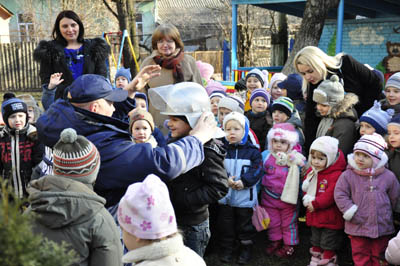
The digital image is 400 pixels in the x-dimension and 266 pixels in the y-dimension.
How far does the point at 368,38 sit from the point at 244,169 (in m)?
8.71

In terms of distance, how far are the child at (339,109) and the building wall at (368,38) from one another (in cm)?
764

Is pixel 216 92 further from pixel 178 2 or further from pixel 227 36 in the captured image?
pixel 178 2

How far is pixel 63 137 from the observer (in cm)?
→ 191

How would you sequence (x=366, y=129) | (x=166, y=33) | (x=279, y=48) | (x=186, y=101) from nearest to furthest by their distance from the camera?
(x=186, y=101), (x=366, y=129), (x=166, y=33), (x=279, y=48)

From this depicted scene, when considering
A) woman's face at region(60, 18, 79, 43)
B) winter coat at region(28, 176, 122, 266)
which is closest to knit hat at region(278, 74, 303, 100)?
woman's face at region(60, 18, 79, 43)

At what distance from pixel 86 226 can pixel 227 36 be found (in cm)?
2550

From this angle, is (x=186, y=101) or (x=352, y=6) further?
(x=352, y=6)

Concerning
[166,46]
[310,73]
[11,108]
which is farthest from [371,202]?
[11,108]

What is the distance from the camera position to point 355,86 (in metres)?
4.39

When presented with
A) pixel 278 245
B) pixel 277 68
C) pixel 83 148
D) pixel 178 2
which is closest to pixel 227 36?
pixel 277 68

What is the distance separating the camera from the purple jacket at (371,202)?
3.53m

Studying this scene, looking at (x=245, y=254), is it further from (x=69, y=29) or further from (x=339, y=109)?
(x=69, y=29)

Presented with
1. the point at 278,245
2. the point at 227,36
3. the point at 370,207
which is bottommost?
the point at 278,245

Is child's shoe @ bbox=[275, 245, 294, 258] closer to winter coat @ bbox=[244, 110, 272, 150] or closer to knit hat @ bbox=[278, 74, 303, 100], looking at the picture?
winter coat @ bbox=[244, 110, 272, 150]
